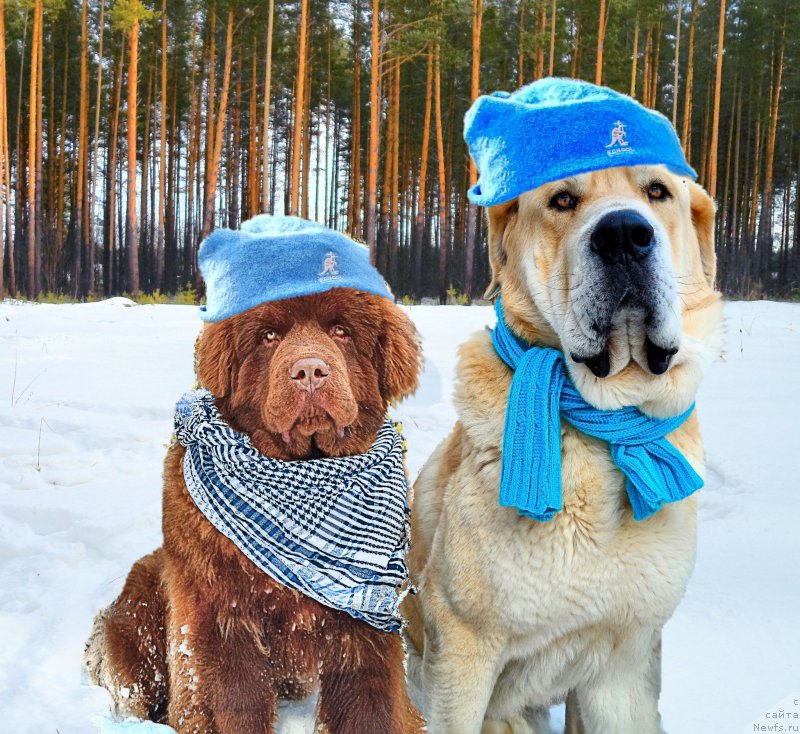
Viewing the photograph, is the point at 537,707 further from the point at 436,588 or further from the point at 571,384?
the point at 571,384

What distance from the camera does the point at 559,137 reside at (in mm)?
1692

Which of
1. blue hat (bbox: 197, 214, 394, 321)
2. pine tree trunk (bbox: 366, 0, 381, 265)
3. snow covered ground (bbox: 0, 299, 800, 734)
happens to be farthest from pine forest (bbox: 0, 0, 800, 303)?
blue hat (bbox: 197, 214, 394, 321)

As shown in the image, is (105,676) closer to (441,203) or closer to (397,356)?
(397,356)

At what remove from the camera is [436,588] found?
180 cm

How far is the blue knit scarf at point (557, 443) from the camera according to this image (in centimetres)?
162

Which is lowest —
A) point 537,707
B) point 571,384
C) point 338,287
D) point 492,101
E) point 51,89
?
point 537,707

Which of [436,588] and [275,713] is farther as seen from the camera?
[436,588]

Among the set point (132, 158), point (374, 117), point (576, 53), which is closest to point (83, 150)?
point (132, 158)

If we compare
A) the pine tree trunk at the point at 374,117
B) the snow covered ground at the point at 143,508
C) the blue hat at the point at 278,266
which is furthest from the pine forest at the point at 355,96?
the blue hat at the point at 278,266

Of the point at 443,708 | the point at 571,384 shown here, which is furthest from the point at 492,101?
the point at 443,708

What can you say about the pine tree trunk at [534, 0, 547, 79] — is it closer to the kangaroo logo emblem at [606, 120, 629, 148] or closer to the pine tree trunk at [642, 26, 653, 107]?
the pine tree trunk at [642, 26, 653, 107]

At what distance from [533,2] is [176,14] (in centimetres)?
1091

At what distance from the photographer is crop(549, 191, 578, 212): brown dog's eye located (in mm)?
1678

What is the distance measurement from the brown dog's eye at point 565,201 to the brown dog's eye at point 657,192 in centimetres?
19
